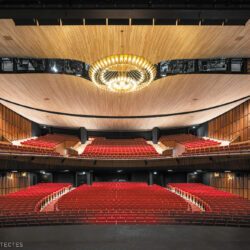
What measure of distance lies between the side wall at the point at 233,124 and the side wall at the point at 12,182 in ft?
45.9

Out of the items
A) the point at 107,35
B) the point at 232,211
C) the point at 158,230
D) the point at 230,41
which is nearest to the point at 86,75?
the point at 107,35

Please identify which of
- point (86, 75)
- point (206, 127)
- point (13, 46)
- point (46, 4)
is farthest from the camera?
point (206, 127)

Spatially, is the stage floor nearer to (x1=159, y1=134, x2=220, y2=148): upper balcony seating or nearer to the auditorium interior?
the auditorium interior

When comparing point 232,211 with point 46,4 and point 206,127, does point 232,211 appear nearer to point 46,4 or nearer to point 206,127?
point 46,4

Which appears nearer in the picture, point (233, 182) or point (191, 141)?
point (233, 182)

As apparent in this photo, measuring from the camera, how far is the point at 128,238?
3.01 m

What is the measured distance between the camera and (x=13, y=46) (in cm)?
575

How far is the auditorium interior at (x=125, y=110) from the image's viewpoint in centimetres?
296

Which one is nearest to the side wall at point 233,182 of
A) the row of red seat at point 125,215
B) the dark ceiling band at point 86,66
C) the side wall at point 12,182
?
the row of red seat at point 125,215

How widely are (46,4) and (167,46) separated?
400 centimetres

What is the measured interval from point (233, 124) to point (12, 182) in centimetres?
1431

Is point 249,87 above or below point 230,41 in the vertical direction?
below

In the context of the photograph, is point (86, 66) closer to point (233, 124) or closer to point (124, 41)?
point (124, 41)

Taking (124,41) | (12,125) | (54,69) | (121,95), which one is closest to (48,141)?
(12,125)
